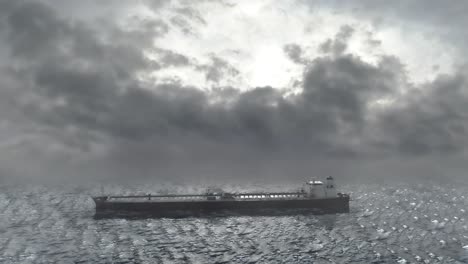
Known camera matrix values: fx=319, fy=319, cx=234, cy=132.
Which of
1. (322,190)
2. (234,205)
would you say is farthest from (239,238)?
(322,190)

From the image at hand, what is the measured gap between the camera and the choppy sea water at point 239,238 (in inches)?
2140

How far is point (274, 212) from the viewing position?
9519 centimetres

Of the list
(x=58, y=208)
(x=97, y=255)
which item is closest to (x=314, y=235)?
(x=97, y=255)

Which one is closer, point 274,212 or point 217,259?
point 217,259

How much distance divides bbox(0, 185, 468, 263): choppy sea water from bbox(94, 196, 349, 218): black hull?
552cm

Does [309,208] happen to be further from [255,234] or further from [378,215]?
[255,234]

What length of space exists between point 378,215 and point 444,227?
17.5 metres

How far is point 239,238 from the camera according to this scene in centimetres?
6725

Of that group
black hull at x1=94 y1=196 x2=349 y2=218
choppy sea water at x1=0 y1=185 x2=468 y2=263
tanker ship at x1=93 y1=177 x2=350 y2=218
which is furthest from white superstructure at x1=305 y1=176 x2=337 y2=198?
choppy sea water at x1=0 y1=185 x2=468 y2=263

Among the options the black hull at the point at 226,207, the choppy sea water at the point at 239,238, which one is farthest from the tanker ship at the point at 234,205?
the choppy sea water at the point at 239,238

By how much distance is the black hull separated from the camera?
3720 inches

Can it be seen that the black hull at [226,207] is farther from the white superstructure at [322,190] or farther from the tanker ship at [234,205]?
the white superstructure at [322,190]

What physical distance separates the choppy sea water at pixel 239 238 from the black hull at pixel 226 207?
5.52m

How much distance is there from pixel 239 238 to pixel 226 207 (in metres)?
32.1
